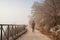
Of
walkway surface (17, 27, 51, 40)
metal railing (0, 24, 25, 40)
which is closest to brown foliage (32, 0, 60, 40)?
walkway surface (17, 27, 51, 40)

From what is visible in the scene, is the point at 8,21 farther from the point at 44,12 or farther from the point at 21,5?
the point at 44,12

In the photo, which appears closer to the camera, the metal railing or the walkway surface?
the metal railing

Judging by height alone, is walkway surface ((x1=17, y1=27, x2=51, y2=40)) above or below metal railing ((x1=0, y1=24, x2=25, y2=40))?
below

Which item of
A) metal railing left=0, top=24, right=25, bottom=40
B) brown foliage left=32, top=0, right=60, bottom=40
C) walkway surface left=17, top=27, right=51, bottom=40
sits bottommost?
walkway surface left=17, top=27, right=51, bottom=40

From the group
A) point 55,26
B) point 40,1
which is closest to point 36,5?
point 40,1

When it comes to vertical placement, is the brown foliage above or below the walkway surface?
above

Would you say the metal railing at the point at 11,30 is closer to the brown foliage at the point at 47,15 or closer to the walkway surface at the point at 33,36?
the walkway surface at the point at 33,36

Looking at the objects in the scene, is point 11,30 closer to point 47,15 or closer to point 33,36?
point 33,36

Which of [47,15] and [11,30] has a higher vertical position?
[47,15]

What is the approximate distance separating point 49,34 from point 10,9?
0.92 metres

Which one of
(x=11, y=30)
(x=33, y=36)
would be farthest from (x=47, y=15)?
(x=11, y=30)

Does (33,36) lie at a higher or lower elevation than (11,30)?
lower

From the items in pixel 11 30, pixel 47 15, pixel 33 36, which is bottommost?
pixel 33 36

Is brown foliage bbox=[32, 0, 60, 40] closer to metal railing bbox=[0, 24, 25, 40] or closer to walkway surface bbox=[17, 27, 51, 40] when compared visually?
walkway surface bbox=[17, 27, 51, 40]
